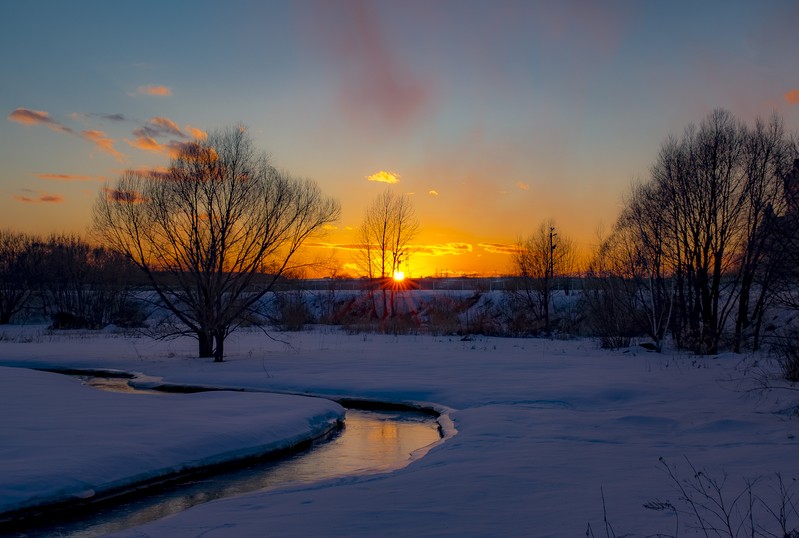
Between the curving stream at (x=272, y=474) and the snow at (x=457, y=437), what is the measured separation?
17.5 inches

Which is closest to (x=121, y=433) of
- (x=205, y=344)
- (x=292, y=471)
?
(x=292, y=471)

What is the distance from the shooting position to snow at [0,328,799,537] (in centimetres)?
617

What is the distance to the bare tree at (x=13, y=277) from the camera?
50219 mm

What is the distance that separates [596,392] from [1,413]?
39.3 feet

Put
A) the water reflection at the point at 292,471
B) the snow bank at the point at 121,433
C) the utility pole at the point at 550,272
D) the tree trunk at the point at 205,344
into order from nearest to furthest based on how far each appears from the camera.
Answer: the water reflection at the point at 292,471 < the snow bank at the point at 121,433 < the tree trunk at the point at 205,344 < the utility pole at the point at 550,272

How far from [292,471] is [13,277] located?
174 ft

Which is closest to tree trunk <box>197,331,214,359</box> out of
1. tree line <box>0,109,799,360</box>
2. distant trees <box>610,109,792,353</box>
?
tree line <box>0,109,799,360</box>

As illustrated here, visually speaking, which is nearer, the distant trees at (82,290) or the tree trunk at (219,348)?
the tree trunk at (219,348)

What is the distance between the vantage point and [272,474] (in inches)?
359

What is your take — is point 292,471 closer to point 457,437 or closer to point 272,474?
point 272,474

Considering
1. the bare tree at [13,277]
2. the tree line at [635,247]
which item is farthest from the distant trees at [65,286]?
the tree line at [635,247]

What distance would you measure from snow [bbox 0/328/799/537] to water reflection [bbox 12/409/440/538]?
538mm

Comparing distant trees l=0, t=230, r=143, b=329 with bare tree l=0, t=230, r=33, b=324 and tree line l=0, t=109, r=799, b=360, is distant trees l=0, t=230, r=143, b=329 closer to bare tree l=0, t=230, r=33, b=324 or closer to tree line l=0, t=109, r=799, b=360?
bare tree l=0, t=230, r=33, b=324

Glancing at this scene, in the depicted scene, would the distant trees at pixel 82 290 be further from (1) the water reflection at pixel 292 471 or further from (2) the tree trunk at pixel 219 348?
(1) the water reflection at pixel 292 471
